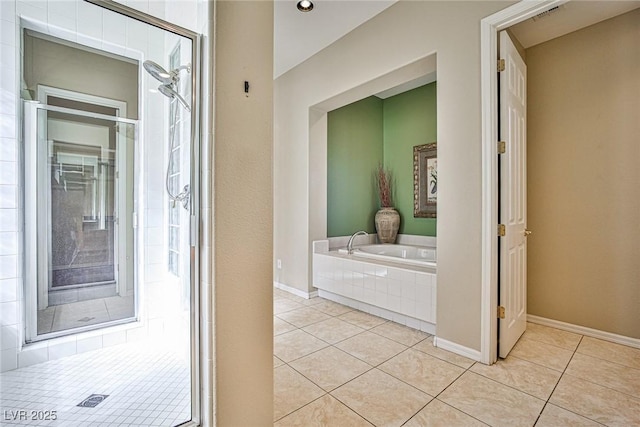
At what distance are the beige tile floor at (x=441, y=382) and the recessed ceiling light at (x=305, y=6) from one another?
288 cm

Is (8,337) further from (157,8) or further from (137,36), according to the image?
(157,8)

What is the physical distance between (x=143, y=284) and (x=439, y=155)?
241cm

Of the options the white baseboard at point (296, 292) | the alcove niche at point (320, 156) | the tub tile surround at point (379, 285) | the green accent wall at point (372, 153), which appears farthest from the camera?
the green accent wall at point (372, 153)

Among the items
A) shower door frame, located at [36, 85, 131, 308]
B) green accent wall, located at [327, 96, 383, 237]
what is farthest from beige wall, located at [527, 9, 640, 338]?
shower door frame, located at [36, 85, 131, 308]

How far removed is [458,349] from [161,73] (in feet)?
8.80

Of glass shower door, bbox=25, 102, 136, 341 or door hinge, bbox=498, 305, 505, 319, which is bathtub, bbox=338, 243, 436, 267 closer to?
door hinge, bbox=498, 305, 505, 319

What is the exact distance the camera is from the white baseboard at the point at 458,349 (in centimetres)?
212

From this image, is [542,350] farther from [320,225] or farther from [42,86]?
[42,86]

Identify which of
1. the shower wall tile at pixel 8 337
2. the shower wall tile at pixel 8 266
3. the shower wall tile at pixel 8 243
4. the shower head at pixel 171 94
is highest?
the shower head at pixel 171 94

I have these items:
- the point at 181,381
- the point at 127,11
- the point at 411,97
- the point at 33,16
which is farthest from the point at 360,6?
the point at 181,381

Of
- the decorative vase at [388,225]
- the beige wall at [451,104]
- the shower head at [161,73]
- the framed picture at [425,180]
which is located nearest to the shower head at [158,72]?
the shower head at [161,73]

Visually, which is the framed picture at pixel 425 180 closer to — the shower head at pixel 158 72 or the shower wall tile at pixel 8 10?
the shower head at pixel 158 72

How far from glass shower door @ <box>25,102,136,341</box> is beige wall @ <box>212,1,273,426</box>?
1.22m

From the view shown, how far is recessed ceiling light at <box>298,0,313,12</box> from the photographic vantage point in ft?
8.70
